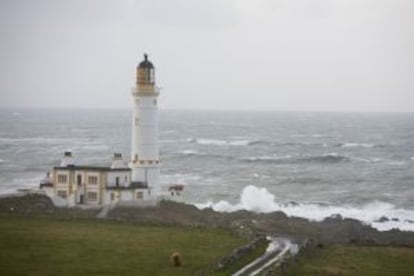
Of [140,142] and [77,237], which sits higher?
[140,142]

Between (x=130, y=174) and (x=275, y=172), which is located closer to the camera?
(x=130, y=174)

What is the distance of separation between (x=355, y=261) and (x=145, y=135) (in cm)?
1757

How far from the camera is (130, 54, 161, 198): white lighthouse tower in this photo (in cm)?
4253

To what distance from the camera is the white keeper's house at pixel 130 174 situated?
136 ft

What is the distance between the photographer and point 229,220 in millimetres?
41781

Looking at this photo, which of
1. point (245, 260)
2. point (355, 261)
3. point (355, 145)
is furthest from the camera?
point (355, 145)

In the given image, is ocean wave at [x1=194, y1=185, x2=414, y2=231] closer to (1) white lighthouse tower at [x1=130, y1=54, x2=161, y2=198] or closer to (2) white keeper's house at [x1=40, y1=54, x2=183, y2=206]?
(1) white lighthouse tower at [x1=130, y1=54, x2=161, y2=198]

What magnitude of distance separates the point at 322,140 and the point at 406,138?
1642 centimetres

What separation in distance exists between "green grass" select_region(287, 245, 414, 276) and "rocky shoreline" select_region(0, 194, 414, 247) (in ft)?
9.76

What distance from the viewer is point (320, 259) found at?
97.7 ft

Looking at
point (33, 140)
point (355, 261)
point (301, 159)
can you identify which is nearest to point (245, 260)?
point (355, 261)

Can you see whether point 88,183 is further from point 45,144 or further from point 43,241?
point 45,144

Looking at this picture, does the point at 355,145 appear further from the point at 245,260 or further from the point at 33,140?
the point at 245,260

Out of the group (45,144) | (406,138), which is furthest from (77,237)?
(406,138)
